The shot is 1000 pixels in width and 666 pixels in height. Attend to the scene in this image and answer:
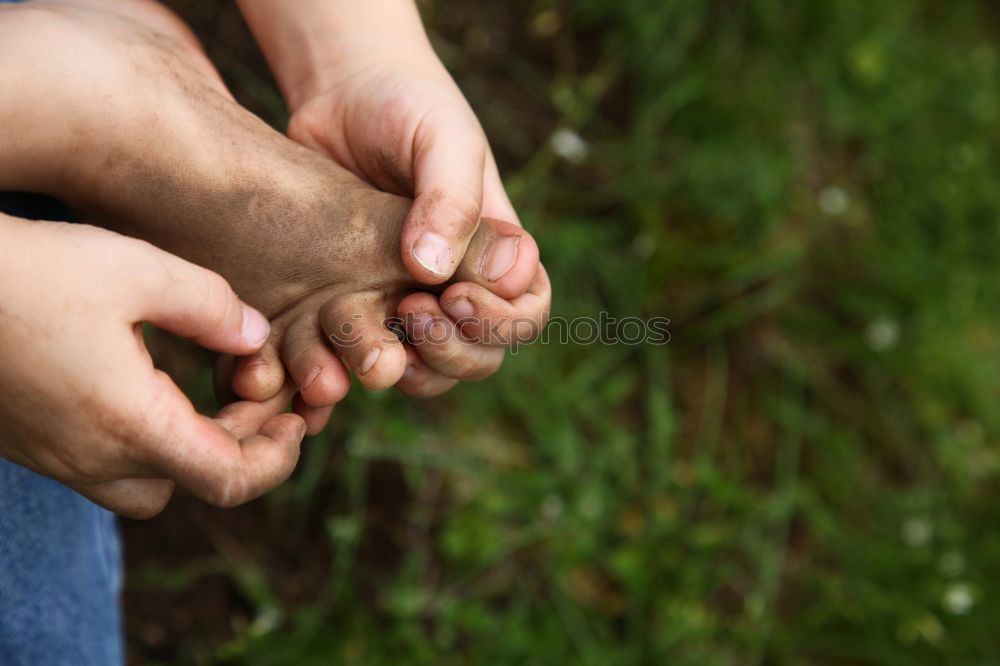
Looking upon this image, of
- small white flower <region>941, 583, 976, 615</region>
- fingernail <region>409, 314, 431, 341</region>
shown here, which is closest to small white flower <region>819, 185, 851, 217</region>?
small white flower <region>941, 583, 976, 615</region>

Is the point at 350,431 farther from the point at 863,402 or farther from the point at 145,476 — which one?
the point at 863,402

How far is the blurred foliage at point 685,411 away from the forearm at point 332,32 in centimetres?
35

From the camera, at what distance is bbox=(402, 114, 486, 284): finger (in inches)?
37.1

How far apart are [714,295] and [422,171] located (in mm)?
930

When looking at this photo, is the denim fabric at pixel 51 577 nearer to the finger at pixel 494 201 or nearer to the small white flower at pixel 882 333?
the finger at pixel 494 201

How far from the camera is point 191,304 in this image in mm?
825

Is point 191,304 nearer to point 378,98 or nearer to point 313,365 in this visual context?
point 313,365

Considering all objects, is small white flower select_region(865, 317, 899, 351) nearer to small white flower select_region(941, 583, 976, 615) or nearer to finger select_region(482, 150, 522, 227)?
small white flower select_region(941, 583, 976, 615)

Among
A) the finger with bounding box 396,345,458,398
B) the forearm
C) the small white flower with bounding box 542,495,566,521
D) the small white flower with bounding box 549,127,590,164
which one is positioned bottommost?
the small white flower with bounding box 542,495,566,521

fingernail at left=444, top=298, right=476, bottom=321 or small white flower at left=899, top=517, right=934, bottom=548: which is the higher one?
fingernail at left=444, top=298, right=476, bottom=321

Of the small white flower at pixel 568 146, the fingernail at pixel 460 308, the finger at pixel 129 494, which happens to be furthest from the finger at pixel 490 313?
the small white flower at pixel 568 146

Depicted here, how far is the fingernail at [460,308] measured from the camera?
97cm

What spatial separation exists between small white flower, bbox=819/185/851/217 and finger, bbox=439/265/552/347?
1164 millimetres

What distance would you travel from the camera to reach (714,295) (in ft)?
5.75
